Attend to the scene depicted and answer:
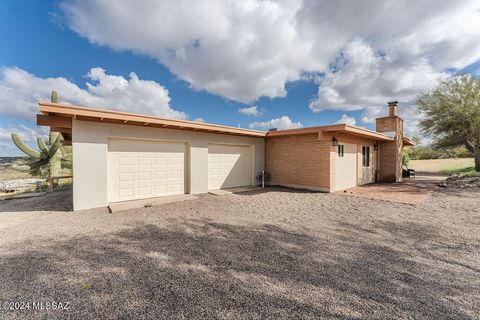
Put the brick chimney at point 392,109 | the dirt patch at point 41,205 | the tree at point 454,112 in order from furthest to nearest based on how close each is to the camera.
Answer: the tree at point 454,112 → the brick chimney at point 392,109 → the dirt patch at point 41,205

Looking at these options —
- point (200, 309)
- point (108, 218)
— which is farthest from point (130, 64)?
point (200, 309)

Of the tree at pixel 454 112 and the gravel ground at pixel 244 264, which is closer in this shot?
the gravel ground at pixel 244 264

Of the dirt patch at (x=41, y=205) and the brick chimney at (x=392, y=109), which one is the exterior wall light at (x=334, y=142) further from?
the dirt patch at (x=41, y=205)

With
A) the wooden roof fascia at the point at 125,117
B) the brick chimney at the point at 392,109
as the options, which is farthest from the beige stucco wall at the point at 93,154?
the brick chimney at the point at 392,109

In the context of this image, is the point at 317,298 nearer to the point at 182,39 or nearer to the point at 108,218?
the point at 108,218

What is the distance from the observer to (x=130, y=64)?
400 inches

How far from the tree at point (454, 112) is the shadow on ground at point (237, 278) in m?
17.0

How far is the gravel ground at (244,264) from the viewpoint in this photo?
2070 mm

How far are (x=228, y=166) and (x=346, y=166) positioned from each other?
5626mm

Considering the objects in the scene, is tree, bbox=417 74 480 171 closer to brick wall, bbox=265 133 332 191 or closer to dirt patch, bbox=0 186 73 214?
brick wall, bbox=265 133 332 191

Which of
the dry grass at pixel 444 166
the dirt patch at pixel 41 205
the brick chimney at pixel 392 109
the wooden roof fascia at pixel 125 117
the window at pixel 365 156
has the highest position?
the brick chimney at pixel 392 109

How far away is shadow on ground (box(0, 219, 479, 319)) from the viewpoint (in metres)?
2.04

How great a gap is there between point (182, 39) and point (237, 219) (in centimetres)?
773

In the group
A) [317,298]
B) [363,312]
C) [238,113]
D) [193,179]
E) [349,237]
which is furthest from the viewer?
[238,113]
